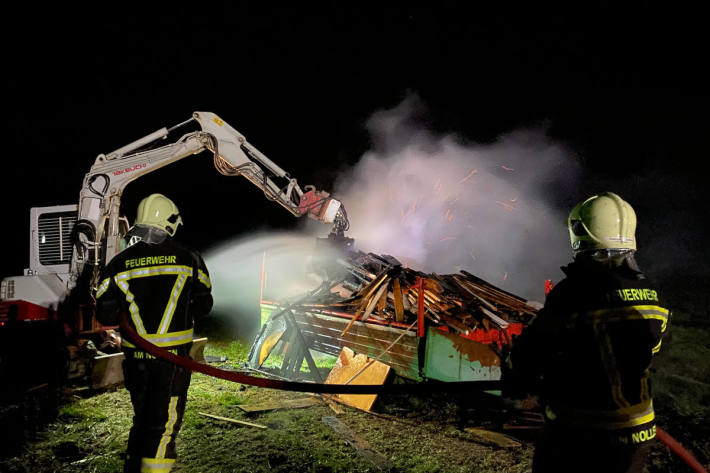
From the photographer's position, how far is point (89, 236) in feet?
21.4

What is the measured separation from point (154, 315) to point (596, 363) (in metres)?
3.06

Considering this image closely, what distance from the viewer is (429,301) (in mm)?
6645

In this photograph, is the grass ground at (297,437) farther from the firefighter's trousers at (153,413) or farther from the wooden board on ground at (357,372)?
the firefighter's trousers at (153,413)

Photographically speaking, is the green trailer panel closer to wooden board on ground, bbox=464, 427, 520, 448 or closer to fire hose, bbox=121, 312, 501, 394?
wooden board on ground, bbox=464, 427, 520, 448

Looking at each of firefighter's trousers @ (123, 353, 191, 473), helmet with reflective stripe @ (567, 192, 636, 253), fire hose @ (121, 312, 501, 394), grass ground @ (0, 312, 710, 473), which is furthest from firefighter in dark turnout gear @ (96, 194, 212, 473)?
helmet with reflective stripe @ (567, 192, 636, 253)

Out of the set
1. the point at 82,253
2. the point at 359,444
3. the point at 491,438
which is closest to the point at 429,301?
the point at 491,438

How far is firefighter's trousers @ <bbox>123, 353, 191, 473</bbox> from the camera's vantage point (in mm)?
3016

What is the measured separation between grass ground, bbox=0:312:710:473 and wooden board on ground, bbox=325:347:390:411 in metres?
0.18

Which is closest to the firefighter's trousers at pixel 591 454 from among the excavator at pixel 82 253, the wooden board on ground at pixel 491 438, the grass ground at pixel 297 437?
the grass ground at pixel 297 437

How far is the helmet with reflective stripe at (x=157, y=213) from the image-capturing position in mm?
3453

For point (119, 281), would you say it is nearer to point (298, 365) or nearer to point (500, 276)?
point (298, 365)

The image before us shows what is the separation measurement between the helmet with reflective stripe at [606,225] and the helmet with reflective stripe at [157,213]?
3216 millimetres

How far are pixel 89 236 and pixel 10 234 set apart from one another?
36541 mm

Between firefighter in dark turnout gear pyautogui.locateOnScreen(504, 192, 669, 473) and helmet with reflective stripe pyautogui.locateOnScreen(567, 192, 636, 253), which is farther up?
helmet with reflective stripe pyautogui.locateOnScreen(567, 192, 636, 253)
